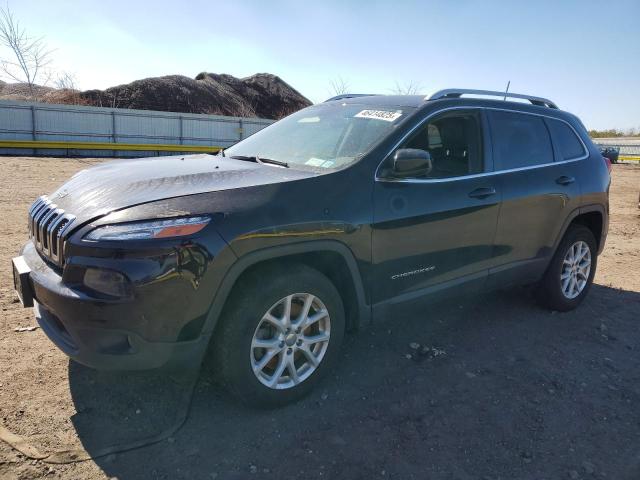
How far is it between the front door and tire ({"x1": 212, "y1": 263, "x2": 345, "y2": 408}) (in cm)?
43

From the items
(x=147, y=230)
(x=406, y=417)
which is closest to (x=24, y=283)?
(x=147, y=230)

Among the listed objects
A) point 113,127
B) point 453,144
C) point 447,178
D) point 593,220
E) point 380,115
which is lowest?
point 593,220

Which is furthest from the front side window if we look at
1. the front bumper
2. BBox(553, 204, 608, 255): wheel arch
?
the front bumper

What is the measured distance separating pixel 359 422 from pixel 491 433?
0.77 metres

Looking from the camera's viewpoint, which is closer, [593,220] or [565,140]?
[565,140]

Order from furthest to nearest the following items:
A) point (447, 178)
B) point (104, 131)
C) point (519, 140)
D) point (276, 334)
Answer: point (104, 131)
point (519, 140)
point (447, 178)
point (276, 334)

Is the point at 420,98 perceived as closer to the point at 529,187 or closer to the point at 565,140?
the point at 529,187

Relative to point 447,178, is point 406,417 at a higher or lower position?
lower

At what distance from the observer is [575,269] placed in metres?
4.93

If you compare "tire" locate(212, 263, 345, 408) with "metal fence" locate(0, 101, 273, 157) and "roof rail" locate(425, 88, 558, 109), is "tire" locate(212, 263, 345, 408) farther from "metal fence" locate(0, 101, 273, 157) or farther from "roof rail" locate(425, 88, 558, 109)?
"metal fence" locate(0, 101, 273, 157)

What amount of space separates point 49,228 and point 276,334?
1398 mm

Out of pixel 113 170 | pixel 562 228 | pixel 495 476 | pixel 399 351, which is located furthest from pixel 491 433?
pixel 113 170

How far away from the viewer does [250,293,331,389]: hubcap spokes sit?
292 cm

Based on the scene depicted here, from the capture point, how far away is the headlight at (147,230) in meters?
2.47
